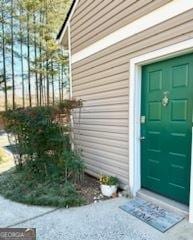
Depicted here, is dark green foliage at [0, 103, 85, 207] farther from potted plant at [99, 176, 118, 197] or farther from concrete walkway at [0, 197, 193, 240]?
potted plant at [99, 176, 118, 197]

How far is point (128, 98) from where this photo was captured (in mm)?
3836

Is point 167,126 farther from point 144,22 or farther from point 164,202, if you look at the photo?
point 144,22

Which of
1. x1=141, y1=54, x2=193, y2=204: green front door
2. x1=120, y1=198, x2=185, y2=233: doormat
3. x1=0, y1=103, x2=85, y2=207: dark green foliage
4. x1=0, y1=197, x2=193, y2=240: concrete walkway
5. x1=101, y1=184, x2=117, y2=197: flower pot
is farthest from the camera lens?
x1=0, y1=103, x2=85, y2=207: dark green foliage

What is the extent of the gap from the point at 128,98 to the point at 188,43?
125 cm


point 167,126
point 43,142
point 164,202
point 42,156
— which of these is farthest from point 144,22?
point 42,156

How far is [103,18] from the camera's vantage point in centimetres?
439

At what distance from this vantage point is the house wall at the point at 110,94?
10.6 ft

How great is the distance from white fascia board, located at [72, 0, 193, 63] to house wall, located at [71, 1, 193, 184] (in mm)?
63

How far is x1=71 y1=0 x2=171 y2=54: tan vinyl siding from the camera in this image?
355 centimetres

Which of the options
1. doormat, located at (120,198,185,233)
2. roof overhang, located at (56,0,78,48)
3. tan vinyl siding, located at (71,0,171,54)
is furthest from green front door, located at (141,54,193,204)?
roof overhang, located at (56,0,78,48)

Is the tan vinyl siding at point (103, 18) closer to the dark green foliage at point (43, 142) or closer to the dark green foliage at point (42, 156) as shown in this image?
the dark green foliage at point (42, 156)

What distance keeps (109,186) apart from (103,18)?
114 inches

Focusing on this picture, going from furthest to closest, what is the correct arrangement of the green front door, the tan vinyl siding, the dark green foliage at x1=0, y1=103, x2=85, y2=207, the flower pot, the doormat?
the dark green foliage at x1=0, y1=103, x2=85, y2=207, the flower pot, the tan vinyl siding, the green front door, the doormat

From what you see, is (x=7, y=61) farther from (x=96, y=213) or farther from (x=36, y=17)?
(x=96, y=213)
